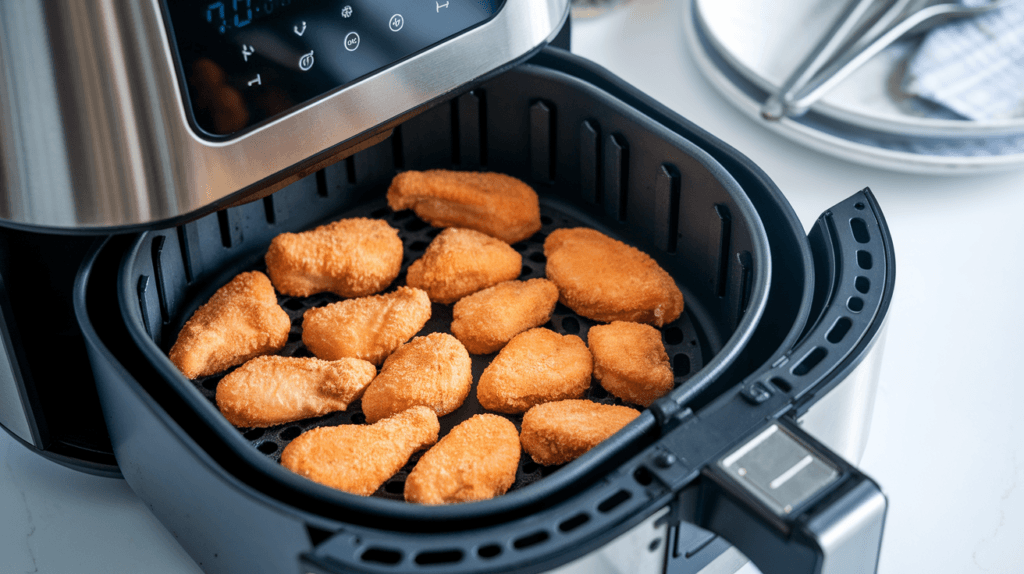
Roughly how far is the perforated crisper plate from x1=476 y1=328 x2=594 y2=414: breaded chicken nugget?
2 centimetres

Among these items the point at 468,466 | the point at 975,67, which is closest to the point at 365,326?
the point at 468,466

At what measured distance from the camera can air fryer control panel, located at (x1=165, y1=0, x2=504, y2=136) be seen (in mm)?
511

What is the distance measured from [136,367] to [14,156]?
0.13m

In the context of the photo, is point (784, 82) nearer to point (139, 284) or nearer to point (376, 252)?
point (376, 252)

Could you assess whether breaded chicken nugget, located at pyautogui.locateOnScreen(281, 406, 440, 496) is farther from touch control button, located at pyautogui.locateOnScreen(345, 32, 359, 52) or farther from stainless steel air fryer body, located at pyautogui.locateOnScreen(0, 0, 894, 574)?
touch control button, located at pyautogui.locateOnScreen(345, 32, 359, 52)

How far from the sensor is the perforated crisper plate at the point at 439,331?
0.62m

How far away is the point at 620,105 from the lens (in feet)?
2.32

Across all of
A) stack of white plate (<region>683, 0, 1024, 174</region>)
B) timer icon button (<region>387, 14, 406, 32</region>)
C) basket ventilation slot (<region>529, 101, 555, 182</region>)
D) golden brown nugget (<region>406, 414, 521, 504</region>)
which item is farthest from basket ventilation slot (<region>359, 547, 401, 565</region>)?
stack of white plate (<region>683, 0, 1024, 174</region>)

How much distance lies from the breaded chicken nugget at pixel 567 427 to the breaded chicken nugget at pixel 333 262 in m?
0.19

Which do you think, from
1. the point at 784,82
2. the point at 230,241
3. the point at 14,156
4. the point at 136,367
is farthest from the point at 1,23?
the point at 784,82

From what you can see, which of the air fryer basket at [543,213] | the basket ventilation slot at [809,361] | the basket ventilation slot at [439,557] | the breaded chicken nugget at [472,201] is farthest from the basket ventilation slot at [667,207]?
the basket ventilation slot at [439,557]

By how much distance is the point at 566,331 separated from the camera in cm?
72

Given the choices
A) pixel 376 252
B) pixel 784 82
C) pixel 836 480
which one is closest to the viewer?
pixel 836 480

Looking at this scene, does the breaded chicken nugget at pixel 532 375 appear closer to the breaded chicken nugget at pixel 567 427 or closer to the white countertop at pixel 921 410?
the breaded chicken nugget at pixel 567 427
